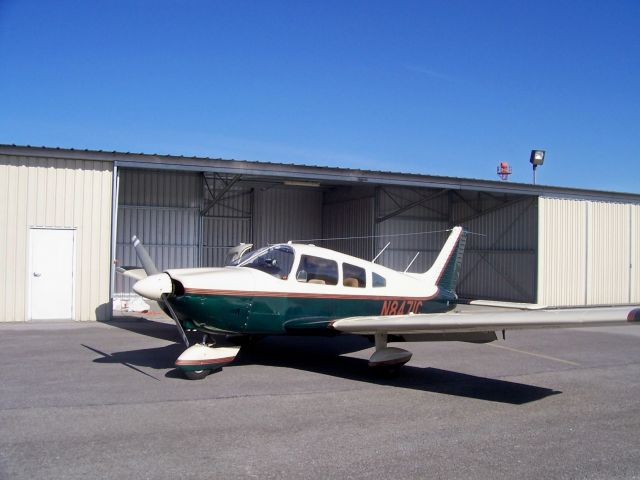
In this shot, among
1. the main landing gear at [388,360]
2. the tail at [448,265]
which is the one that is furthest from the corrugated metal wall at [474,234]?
the main landing gear at [388,360]

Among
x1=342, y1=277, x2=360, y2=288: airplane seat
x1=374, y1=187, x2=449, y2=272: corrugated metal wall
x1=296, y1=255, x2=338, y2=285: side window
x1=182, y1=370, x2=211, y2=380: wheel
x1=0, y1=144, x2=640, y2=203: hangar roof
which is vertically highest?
x1=0, y1=144, x2=640, y2=203: hangar roof

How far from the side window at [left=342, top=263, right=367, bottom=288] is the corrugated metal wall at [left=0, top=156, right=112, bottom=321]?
741 centimetres

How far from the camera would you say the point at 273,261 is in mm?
9133

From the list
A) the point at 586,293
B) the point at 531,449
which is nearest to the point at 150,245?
the point at 586,293

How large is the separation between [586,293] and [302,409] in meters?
16.8

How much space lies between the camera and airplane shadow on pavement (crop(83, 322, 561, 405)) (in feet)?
25.6

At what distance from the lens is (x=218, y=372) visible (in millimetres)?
8586

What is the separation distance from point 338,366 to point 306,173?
851cm

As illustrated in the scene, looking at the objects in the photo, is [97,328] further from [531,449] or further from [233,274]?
[531,449]

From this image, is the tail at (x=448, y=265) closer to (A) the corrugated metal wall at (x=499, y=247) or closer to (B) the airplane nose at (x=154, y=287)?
(B) the airplane nose at (x=154, y=287)

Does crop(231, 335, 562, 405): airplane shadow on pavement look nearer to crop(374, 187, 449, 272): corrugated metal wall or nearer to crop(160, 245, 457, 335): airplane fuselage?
crop(160, 245, 457, 335): airplane fuselage

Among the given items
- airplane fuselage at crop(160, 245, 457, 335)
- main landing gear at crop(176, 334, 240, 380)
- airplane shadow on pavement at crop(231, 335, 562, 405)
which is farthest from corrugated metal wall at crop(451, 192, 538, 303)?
main landing gear at crop(176, 334, 240, 380)

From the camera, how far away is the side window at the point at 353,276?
31.2 feet

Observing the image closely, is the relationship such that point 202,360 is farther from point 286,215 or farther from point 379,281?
point 286,215
